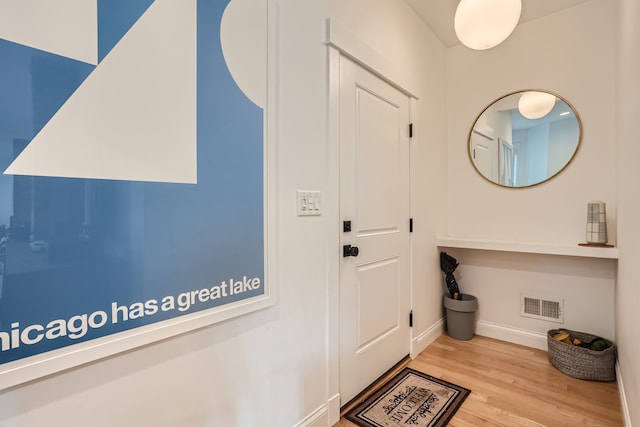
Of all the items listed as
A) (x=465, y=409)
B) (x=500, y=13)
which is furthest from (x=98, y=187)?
(x=465, y=409)

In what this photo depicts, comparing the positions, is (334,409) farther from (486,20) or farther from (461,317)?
(486,20)

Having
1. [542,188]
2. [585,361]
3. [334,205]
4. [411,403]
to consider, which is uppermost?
[542,188]

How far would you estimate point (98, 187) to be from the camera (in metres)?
0.87

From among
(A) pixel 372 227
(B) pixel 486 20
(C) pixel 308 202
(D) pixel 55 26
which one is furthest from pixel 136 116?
(B) pixel 486 20

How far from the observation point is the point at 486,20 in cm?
158

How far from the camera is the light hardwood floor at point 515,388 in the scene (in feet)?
5.59

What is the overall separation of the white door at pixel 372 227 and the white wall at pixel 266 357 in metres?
0.23

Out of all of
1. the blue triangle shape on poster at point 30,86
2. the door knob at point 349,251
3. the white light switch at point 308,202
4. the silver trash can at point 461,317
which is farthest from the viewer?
the silver trash can at point 461,317

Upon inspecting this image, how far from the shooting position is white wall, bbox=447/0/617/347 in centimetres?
231

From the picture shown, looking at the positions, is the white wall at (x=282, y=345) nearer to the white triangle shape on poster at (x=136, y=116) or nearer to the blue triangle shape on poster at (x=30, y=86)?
the white triangle shape on poster at (x=136, y=116)

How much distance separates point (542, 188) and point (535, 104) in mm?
710

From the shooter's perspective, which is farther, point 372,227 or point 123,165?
point 372,227

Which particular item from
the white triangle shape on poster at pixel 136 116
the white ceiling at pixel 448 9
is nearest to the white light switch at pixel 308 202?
the white triangle shape on poster at pixel 136 116

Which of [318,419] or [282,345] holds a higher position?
[282,345]
